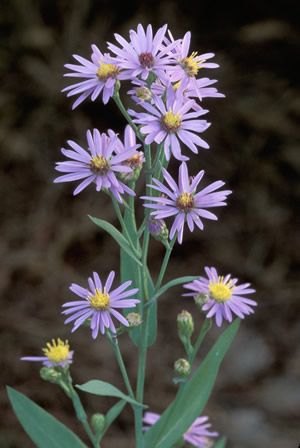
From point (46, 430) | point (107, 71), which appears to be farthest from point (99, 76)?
point (46, 430)

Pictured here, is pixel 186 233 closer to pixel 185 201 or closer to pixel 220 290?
pixel 220 290

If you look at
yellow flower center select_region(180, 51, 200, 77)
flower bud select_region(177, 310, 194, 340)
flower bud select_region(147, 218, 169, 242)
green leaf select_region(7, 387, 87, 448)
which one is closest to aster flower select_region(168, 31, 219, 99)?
yellow flower center select_region(180, 51, 200, 77)

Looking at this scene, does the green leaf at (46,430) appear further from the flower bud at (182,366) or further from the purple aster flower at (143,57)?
the purple aster flower at (143,57)

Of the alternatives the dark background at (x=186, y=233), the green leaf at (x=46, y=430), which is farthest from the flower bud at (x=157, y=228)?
the dark background at (x=186, y=233)

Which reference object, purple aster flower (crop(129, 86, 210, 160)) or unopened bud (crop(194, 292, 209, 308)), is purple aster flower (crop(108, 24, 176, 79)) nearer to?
purple aster flower (crop(129, 86, 210, 160))

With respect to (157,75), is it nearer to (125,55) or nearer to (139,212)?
(125,55)

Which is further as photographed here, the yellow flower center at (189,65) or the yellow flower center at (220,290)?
the yellow flower center at (220,290)
